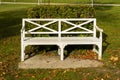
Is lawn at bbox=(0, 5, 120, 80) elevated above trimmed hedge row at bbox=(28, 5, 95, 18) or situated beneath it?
situated beneath

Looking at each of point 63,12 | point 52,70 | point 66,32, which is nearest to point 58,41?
point 66,32

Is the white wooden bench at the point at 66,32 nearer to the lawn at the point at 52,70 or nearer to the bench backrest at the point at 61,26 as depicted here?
the bench backrest at the point at 61,26

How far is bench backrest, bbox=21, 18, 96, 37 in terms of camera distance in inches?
460

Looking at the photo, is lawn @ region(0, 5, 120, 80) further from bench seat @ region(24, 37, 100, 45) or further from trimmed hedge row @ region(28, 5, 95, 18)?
trimmed hedge row @ region(28, 5, 95, 18)

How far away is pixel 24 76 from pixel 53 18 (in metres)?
3.52

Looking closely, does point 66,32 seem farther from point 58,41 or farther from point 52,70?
point 52,70

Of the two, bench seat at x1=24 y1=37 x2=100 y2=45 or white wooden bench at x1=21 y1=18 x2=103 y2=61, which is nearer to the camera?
bench seat at x1=24 y1=37 x2=100 y2=45

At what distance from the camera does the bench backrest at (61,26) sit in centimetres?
1167

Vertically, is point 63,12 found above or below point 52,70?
above

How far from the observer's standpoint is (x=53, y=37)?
11.7m

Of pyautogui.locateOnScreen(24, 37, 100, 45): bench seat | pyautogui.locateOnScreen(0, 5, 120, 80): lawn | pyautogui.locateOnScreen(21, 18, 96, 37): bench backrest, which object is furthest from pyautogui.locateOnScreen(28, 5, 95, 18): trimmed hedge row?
pyautogui.locateOnScreen(0, 5, 120, 80): lawn

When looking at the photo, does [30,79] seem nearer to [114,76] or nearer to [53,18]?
[114,76]

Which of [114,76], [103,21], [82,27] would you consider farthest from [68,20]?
[103,21]

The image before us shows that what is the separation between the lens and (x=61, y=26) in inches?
486
